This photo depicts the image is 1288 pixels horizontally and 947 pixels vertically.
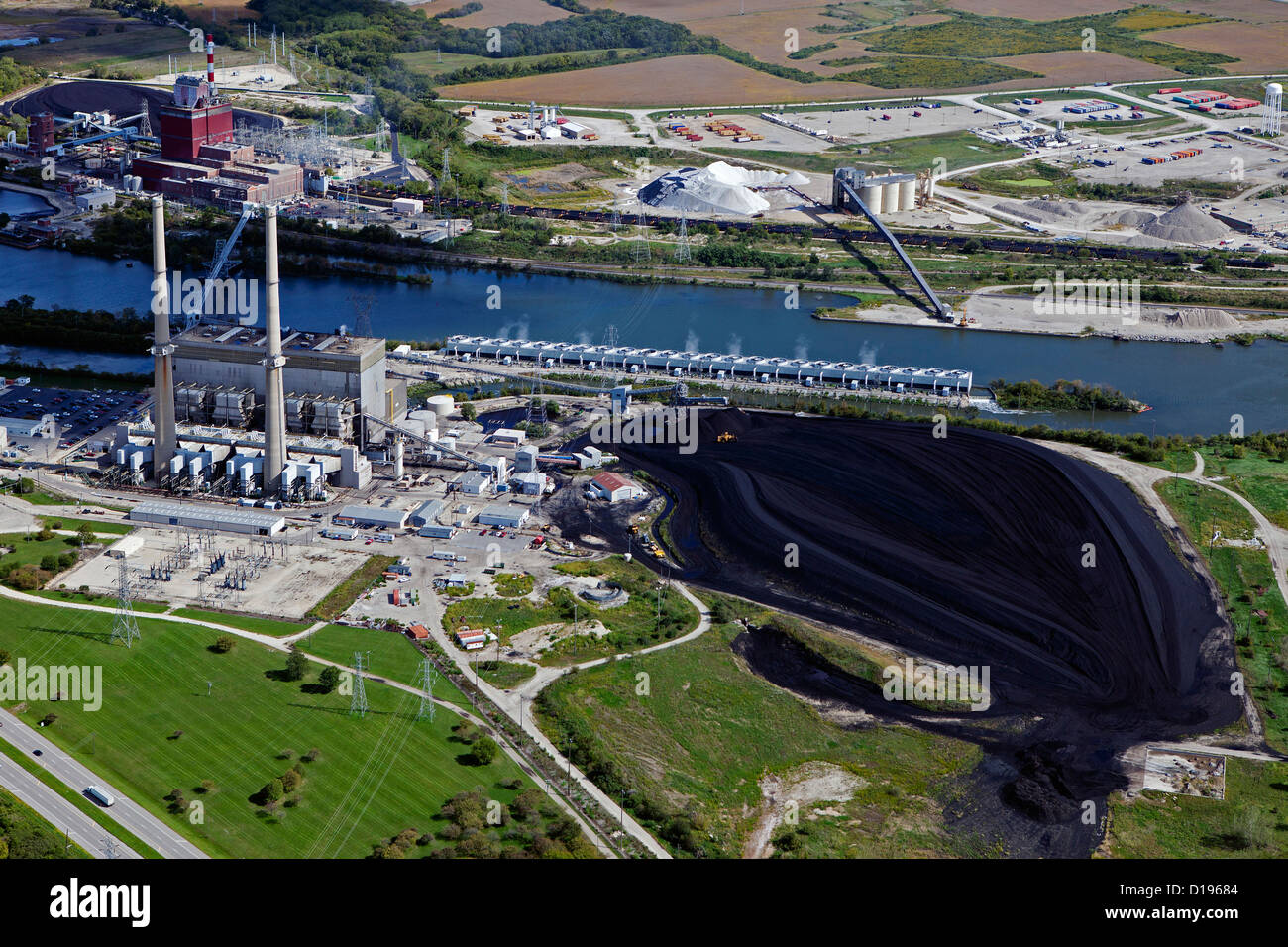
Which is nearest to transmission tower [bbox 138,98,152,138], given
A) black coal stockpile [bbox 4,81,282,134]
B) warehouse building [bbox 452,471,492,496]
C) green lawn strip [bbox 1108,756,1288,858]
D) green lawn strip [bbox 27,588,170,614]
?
black coal stockpile [bbox 4,81,282,134]

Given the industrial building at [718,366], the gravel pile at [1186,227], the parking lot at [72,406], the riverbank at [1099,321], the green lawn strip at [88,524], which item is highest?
the gravel pile at [1186,227]

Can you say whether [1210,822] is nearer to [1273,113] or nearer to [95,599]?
[95,599]

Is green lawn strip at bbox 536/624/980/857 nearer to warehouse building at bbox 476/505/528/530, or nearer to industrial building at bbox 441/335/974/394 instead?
warehouse building at bbox 476/505/528/530

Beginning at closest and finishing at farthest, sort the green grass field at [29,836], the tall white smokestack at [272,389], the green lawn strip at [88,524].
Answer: the green grass field at [29,836], the green lawn strip at [88,524], the tall white smokestack at [272,389]

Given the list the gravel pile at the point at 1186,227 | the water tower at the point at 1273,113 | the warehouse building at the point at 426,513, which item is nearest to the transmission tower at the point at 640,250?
the gravel pile at the point at 1186,227

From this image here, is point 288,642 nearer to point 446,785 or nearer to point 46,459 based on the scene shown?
point 446,785

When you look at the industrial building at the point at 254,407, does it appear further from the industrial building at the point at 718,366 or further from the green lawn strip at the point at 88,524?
the industrial building at the point at 718,366
